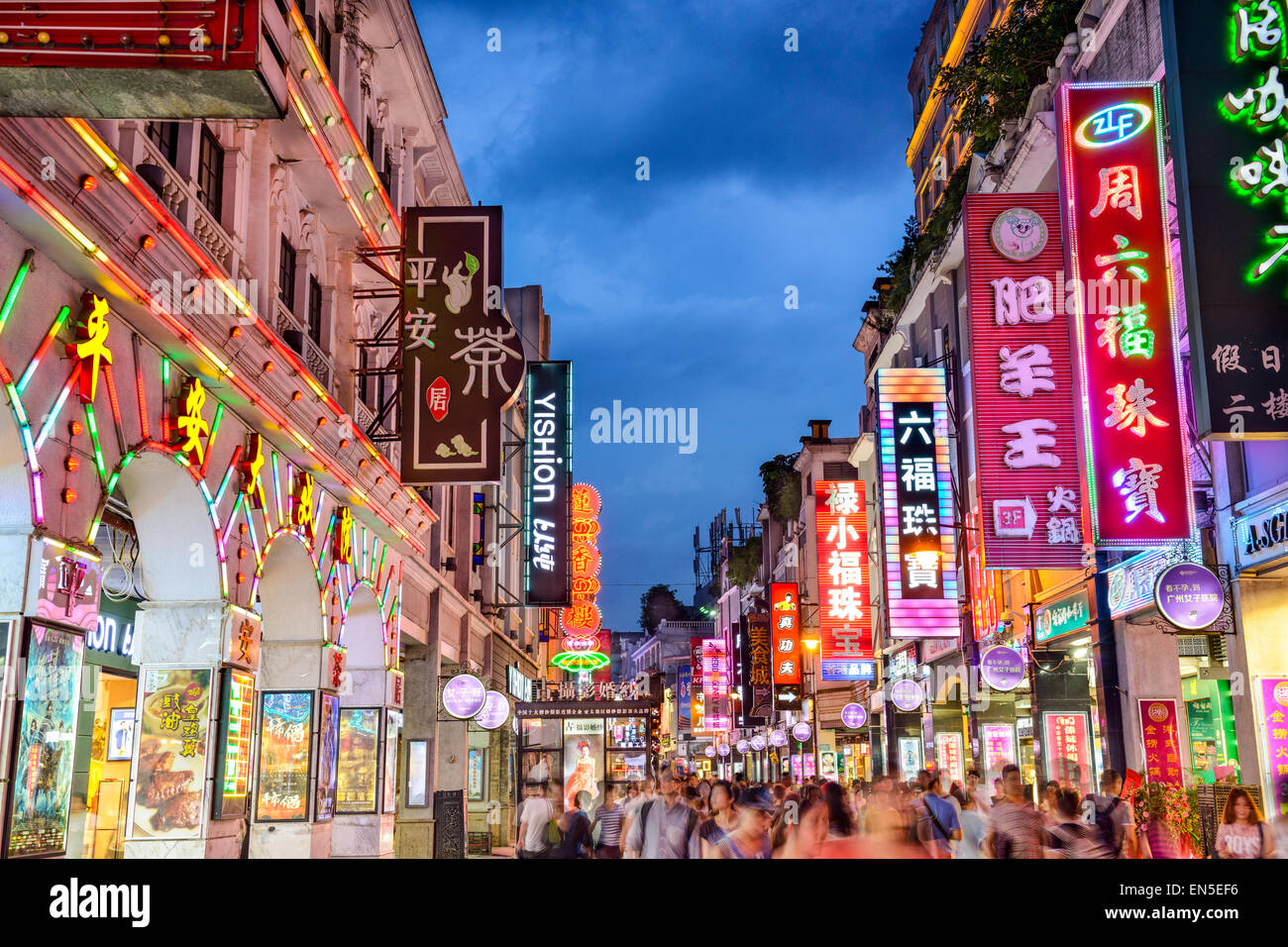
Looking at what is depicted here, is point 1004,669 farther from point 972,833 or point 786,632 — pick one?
point 786,632

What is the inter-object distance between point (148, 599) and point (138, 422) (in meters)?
2.65

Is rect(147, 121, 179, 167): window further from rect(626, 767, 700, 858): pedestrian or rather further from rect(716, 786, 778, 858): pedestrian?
rect(716, 786, 778, 858): pedestrian

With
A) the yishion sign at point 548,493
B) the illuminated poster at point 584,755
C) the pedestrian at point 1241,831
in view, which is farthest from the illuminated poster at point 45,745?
the yishion sign at point 548,493

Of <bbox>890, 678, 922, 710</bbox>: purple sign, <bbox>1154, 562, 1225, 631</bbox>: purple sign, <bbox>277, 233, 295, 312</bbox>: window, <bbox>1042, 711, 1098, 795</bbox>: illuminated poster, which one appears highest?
<bbox>277, 233, 295, 312</bbox>: window

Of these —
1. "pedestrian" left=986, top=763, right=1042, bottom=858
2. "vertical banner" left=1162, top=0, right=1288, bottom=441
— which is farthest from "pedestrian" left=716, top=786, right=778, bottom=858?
"vertical banner" left=1162, top=0, right=1288, bottom=441

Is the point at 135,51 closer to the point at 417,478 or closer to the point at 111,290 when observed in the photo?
the point at 111,290

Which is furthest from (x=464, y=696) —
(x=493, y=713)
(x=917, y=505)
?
(x=917, y=505)

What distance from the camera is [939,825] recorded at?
36.4 ft

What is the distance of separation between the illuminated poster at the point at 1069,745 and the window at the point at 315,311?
1416cm

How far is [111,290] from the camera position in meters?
9.62

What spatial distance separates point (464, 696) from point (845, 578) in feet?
47.6

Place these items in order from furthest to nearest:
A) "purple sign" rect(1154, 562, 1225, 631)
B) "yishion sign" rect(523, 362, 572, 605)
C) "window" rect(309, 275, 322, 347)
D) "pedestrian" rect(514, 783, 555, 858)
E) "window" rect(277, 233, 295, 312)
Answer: "yishion sign" rect(523, 362, 572, 605) < "window" rect(309, 275, 322, 347) < "window" rect(277, 233, 295, 312) < "purple sign" rect(1154, 562, 1225, 631) < "pedestrian" rect(514, 783, 555, 858)

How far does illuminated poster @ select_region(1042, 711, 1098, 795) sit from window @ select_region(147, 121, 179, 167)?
1672 centimetres

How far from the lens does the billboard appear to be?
505cm
